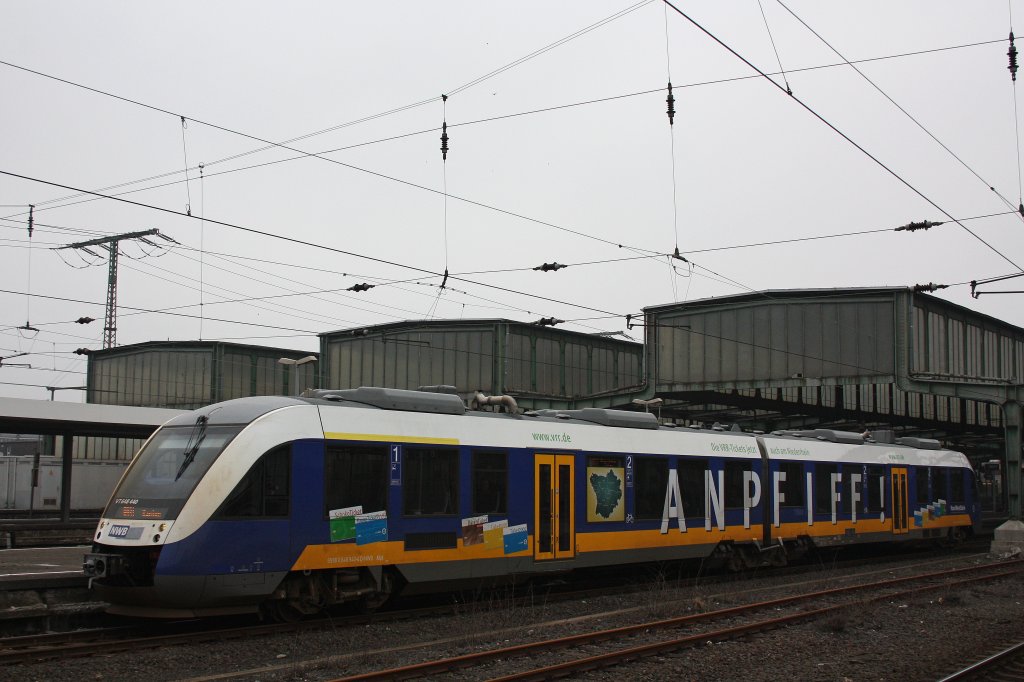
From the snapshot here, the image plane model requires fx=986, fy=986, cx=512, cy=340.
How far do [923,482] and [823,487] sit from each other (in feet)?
20.9

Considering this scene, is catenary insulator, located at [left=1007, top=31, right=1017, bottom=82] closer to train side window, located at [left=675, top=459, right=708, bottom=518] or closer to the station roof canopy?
train side window, located at [left=675, top=459, right=708, bottom=518]

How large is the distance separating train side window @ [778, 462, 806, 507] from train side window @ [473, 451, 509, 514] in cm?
864

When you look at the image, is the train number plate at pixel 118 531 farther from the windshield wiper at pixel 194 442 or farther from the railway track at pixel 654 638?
the railway track at pixel 654 638

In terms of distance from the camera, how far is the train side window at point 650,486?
1834 centimetres

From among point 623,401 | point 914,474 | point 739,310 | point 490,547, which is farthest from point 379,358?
point 490,547

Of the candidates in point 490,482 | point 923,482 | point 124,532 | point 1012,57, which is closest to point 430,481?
point 490,482

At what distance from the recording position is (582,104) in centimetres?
1958

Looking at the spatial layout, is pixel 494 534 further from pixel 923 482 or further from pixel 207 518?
pixel 923 482

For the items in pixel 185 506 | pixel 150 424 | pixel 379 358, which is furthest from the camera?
pixel 379 358

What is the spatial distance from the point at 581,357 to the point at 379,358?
31.8ft

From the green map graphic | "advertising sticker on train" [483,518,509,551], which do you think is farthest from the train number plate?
the green map graphic

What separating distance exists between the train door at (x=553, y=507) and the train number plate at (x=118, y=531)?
6.55 meters

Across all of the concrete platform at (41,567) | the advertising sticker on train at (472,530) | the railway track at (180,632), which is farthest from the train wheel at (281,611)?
the concrete platform at (41,567)

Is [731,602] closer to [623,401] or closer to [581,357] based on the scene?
[623,401]
